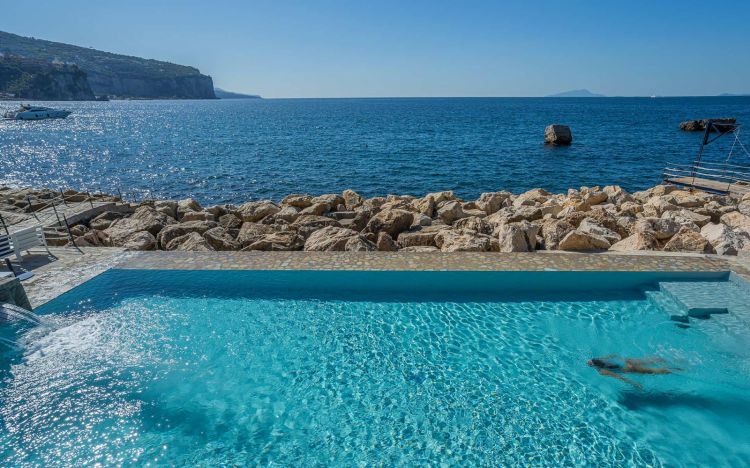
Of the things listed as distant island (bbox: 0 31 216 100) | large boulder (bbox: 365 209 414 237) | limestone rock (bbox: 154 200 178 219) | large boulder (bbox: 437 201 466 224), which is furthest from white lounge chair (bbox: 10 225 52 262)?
distant island (bbox: 0 31 216 100)

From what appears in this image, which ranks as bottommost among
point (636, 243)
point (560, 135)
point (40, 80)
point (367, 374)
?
point (367, 374)

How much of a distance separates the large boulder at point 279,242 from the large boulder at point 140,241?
2.42 m

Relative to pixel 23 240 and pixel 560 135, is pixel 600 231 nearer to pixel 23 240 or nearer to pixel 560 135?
pixel 23 240

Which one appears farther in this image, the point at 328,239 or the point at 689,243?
the point at 328,239

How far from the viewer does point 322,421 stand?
17.1ft

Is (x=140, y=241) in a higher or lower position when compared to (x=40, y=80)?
lower

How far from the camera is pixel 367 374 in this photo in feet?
19.8

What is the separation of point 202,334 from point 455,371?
415 centimetres

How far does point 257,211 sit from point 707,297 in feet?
37.6

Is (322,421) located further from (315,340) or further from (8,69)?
(8,69)

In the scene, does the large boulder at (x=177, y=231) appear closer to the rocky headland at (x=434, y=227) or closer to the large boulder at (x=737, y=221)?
the rocky headland at (x=434, y=227)

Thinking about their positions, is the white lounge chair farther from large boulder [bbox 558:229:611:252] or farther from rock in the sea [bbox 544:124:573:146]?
rock in the sea [bbox 544:124:573:146]

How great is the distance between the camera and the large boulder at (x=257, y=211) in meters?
13.3

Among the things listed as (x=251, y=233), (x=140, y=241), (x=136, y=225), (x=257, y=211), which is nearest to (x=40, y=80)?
(x=136, y=225)
